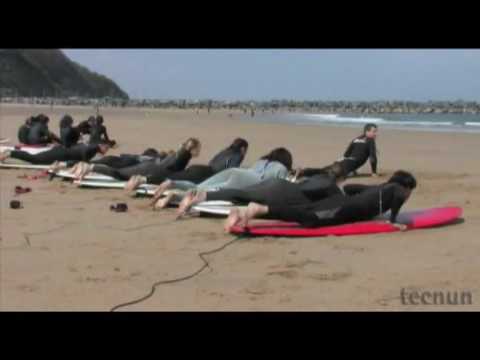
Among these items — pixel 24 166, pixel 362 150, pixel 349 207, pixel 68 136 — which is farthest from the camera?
pixel 24 166

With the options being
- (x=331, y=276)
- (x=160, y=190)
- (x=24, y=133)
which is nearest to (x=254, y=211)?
(x=331, y=276)

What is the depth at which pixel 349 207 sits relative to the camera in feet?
21.5

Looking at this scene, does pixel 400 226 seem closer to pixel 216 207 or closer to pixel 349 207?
pixel 349 207

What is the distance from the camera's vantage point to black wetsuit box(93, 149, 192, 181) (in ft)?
28.4

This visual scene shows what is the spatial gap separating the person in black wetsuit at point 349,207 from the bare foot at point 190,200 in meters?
0.98

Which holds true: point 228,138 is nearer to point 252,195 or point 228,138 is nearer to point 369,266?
point 252,195

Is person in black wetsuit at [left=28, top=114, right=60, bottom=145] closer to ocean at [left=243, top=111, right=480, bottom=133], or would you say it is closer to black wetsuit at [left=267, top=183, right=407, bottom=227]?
black wetsuit at [left=267, top=183, right=407, bottom=227]

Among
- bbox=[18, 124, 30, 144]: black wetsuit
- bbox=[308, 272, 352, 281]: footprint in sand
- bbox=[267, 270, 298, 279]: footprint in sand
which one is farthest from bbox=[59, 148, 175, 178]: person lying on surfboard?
bbox=[308, 272, 352, 281]: footprint in sand

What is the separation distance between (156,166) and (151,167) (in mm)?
107

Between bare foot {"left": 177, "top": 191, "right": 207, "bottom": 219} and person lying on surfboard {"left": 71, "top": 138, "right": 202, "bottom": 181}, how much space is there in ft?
3.09
